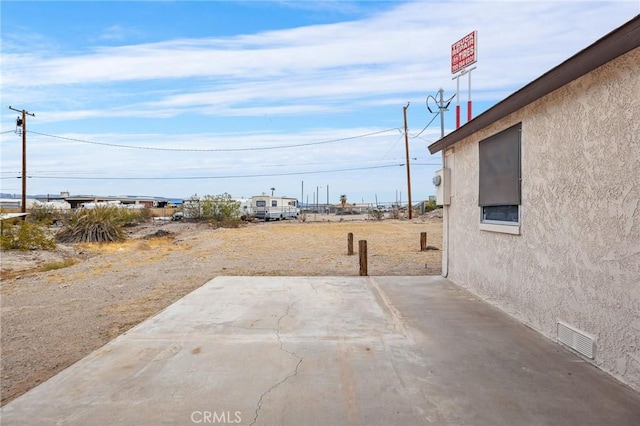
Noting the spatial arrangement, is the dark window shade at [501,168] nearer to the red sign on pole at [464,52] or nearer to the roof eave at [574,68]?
the roof eave at [574,68]

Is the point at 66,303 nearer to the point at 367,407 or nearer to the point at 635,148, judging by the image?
the point at 367,407

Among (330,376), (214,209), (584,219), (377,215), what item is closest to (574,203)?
(584,219)

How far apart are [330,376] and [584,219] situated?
2791 millimetres

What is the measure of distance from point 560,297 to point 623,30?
261cm

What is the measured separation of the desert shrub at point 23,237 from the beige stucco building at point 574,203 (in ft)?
58.3

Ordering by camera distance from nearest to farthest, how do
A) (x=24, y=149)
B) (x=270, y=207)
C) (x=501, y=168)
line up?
(x=501, y=168), (x=24, y=149), (x=270, y=207)

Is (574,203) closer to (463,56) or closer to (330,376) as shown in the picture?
(330,376)

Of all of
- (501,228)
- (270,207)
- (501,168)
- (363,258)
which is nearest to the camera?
(501,228)

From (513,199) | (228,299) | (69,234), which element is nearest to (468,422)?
(513,199)

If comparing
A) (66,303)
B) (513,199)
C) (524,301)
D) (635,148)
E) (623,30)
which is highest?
Result: (623,30)

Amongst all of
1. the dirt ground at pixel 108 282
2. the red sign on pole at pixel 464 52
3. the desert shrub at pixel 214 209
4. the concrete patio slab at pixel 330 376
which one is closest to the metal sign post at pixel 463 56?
the red sign on pole at pixel 464 52

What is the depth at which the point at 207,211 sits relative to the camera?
35.7 meters

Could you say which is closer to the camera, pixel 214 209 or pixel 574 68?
pixel 574 68

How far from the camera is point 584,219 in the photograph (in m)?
4.10
